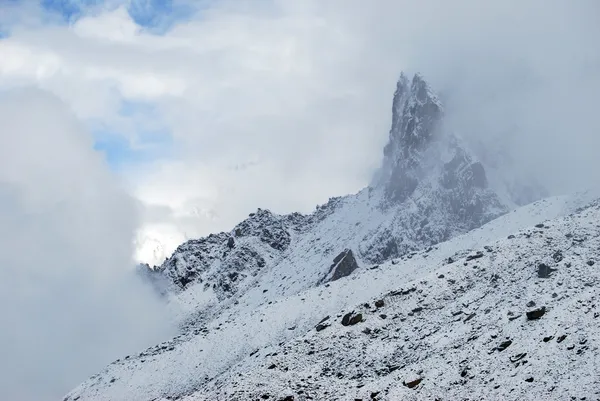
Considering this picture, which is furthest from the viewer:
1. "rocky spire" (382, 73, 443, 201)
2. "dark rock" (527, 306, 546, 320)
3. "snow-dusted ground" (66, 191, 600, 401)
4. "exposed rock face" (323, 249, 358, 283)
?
"rocky spire" (382, 73, 443, 201)

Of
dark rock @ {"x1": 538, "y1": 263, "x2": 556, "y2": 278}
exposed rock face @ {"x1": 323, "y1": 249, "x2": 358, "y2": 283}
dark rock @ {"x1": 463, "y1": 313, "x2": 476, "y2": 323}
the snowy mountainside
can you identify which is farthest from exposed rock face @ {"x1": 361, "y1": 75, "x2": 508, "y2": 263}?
dark rock @ {"x1": 463, "y1": 313, "x2": 476, "y2": 323}

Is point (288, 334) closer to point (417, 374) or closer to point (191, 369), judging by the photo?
point (191, 369)

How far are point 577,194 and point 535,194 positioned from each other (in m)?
41.0

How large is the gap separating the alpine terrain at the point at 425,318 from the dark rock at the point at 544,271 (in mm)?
97

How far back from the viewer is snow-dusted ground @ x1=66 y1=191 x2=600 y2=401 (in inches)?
1232

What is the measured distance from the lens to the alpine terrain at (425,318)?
32.3m

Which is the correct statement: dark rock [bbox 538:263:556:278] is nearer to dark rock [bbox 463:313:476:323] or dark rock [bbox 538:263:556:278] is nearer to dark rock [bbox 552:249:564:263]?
dark rock [bbox 552:249:564:263]

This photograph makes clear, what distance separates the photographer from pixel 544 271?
44.3 m

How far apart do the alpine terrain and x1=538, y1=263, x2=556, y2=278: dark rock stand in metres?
0.10

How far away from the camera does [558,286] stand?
4131 cm

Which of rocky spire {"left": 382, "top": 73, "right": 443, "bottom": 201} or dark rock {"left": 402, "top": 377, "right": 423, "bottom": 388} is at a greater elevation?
rocky spire {"left": 382, "top": 73, "right": 443, "bottom": 201}

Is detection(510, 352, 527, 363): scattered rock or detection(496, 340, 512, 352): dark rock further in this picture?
detection(496, 340, 512, 352): dark rock

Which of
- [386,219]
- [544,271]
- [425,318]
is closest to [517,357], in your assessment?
[425,318]

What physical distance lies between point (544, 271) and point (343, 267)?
176 ft
